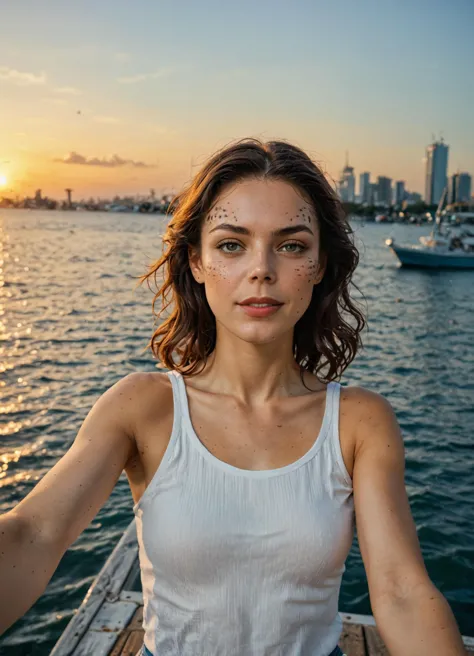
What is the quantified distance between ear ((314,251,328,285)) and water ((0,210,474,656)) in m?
0.49

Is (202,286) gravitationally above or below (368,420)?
above

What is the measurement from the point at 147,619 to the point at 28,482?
8.75 m

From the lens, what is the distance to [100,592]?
480cm

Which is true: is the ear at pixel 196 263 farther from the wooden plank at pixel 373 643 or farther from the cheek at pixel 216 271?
the wooden plank at pixel 373 643

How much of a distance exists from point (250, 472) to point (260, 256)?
2.57 feet

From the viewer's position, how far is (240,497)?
2301mm

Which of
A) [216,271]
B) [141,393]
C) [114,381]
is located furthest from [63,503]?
[114,381]

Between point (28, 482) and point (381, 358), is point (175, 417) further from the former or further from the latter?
point (381, 358)

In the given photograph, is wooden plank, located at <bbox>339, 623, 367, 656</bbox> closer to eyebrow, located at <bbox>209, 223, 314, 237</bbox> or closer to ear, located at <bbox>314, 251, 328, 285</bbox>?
ear, located at <bbox>314, 251, 328, 285</bbox>

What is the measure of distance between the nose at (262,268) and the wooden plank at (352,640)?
9.27ft

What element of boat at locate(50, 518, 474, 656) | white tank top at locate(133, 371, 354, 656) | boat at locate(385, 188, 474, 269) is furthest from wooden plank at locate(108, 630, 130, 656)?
boat at locate(385, 188, 474, 269)

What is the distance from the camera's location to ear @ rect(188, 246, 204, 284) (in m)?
2.77

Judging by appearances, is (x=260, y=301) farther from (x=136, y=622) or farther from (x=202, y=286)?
(x=136, y=622)

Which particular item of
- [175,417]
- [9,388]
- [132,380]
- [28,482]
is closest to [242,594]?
[175,417]
